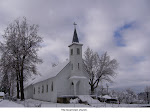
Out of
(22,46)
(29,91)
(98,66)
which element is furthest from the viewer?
(29,91)

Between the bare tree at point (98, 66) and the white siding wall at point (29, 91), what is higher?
the bare tree at point (98, 66)

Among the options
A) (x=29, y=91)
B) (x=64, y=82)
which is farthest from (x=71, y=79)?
(x=29, y=91)

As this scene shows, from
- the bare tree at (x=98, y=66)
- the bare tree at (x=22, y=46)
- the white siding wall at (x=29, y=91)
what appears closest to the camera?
the bare tree at (x=22, y=46)

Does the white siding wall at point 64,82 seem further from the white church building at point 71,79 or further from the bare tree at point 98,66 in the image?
the bare tree at point 98,66

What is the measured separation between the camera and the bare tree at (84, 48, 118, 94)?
82.0ft

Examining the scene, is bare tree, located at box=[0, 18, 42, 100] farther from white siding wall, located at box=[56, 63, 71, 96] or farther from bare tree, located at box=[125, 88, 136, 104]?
bare tree, located at box=[125, 88, 136, 104]

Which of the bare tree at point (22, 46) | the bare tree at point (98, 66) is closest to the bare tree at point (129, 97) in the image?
the bare tree at point (98, 66)

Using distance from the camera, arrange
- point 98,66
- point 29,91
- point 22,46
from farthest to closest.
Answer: point 29,91 < point 98,66 < point 22,46

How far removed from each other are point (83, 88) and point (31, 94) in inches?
558

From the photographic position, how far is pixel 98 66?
83.7ft

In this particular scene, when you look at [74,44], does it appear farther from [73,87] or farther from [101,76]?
[101,76]

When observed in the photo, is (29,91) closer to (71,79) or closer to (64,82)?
(64,82)

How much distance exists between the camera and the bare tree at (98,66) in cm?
2500

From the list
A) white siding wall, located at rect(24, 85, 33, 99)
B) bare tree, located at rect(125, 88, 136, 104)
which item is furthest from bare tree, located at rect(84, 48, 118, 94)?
white siding wall, located at rect(24, 85, 33, 99)
